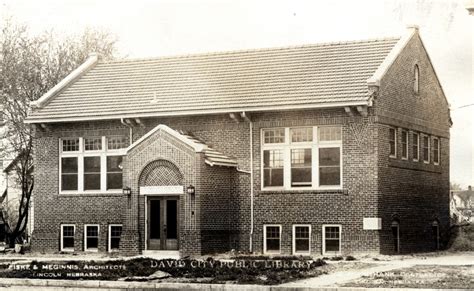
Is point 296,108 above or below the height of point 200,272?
above

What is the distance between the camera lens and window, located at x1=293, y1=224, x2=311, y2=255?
1299 inches

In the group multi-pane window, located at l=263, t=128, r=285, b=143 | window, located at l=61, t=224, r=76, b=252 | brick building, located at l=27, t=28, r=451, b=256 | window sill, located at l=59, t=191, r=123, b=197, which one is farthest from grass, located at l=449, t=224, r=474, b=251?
window, located at l=61, t=224, r=76, b=252

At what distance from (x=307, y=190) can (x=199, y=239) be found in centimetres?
431

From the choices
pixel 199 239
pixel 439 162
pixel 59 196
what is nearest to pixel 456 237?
pixel 439 162

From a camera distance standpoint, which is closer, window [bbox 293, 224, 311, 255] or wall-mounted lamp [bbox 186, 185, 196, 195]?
wall-mounted lamp [bbox 186, 185, 196, 195]

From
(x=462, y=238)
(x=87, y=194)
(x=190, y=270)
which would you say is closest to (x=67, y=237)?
(x=87, y=194)

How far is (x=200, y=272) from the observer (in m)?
23.7

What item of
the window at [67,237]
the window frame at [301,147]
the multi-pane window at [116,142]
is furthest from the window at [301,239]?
the window at [67,237]

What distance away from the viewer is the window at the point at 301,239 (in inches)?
1299

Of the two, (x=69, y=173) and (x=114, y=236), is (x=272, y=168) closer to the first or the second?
(x=114, y=236)

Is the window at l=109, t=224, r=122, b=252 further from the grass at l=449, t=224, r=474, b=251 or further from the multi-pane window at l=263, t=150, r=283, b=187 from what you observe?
the grass at l=449, t=224, r=474, b=251

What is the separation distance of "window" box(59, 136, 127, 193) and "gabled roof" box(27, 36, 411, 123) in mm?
1136

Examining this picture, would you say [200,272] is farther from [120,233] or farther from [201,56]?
[201,56]

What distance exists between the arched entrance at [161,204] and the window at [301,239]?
435 cm
